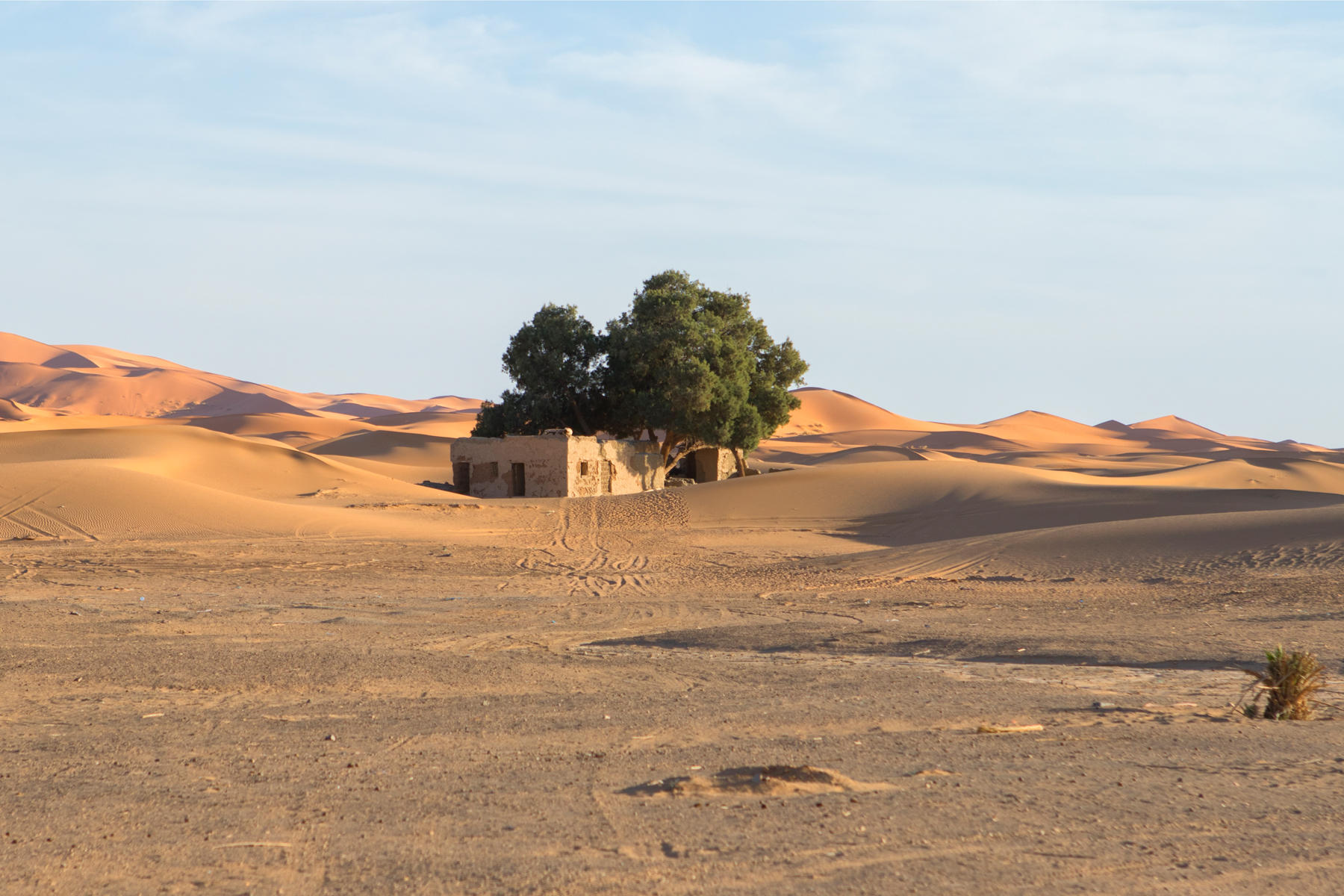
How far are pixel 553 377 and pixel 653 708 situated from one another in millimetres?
31341

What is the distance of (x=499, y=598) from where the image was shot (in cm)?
1527

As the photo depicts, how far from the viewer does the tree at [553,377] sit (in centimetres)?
3878

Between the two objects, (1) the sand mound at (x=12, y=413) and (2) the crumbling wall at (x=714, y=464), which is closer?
(2) the crumbling wall at (x=714, y=464)

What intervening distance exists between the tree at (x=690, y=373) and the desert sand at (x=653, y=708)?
1275 centimetres

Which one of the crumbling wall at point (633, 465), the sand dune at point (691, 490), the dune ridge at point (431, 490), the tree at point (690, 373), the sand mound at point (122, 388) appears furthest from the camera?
the sand mound at point (122, 388)

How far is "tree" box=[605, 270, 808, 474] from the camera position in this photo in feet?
119

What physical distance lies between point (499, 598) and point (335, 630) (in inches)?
142

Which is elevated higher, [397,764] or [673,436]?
[673,436]

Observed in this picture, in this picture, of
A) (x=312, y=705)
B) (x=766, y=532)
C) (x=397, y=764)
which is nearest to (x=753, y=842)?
(x=397, y=764)

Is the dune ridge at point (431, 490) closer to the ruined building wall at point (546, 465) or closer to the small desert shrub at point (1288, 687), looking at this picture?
the ruined building wall at point (546, 465)

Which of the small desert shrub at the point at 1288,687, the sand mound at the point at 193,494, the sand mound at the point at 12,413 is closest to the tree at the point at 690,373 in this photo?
the sand mound at the point at 193,494

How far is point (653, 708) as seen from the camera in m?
7.86

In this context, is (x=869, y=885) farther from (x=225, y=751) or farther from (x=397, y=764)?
(x=225, y=751)

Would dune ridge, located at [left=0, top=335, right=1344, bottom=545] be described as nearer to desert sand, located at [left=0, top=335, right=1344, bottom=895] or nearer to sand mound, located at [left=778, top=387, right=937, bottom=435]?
desert sand, located at [left=0, top=335, right=1344, bottom=895]
